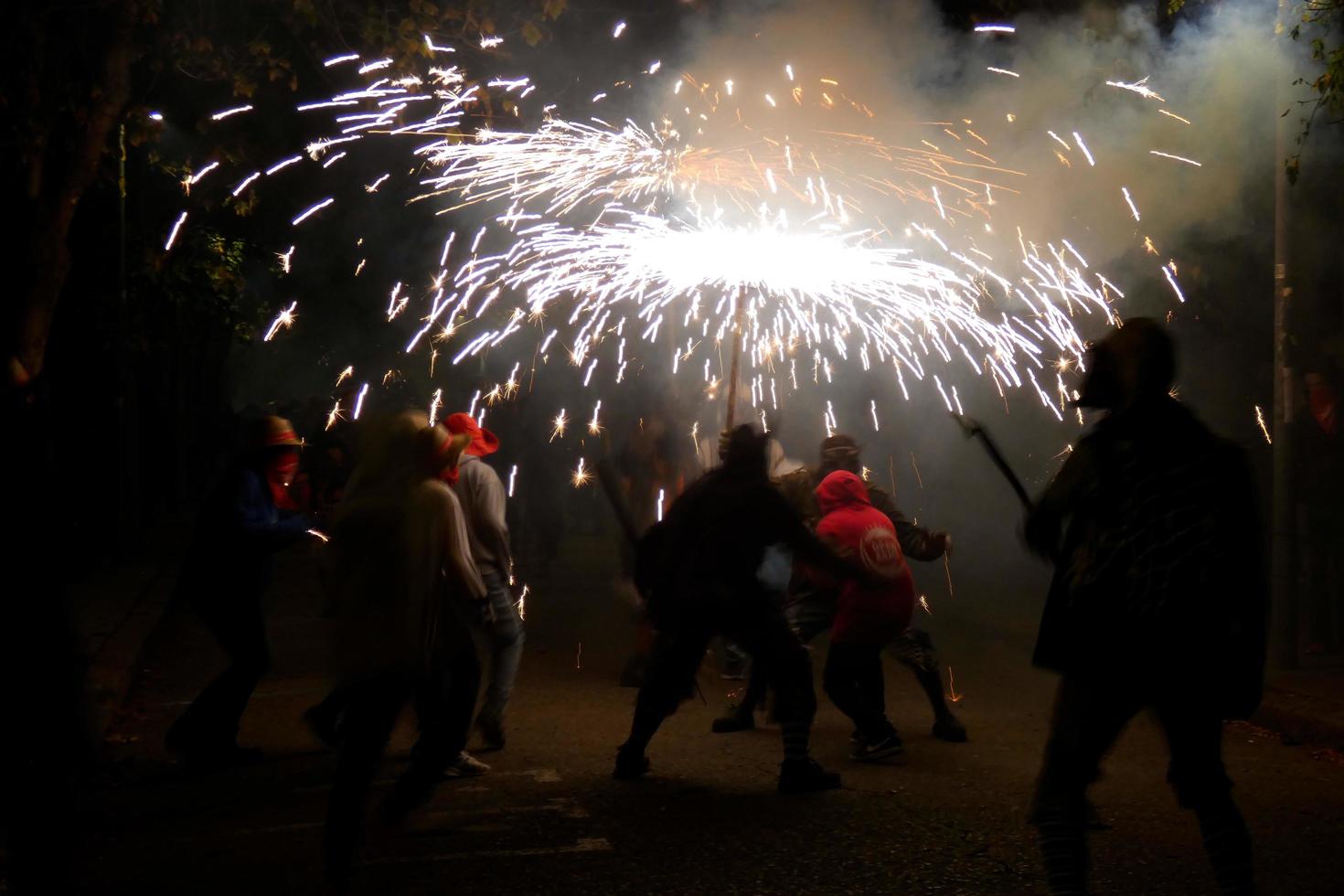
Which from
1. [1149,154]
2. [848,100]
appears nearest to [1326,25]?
[1149,154]

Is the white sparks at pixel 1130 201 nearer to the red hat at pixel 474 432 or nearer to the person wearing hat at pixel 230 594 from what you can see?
the red hat at pixel 474 432

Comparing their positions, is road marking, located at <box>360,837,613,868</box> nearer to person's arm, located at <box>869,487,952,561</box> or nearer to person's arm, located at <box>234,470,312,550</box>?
person's arm, located at <box>234,470,312,550</box>

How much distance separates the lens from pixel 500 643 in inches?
285

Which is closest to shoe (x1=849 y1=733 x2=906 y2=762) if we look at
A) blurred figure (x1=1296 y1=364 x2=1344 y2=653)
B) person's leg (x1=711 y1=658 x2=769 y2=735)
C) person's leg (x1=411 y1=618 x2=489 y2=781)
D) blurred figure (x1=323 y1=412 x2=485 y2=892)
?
person's leg (x1=711 y1=658 x2=769 y2=735)

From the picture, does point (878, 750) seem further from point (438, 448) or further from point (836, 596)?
point (438, 448)

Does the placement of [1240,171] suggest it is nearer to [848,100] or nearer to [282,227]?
[848,100]

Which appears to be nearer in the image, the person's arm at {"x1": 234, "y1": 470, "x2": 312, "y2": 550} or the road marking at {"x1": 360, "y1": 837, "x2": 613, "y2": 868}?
the road marking at {"x1": 360, "y1": 837, "x2": 613, "y2": 868}

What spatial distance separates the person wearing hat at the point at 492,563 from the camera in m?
7.20

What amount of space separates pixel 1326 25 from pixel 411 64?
260 inches

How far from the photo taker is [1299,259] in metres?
9.50

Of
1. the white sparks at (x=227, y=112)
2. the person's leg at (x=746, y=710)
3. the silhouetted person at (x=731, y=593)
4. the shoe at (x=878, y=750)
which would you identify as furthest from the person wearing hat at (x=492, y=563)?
the white sparks at (x=227, y=112)

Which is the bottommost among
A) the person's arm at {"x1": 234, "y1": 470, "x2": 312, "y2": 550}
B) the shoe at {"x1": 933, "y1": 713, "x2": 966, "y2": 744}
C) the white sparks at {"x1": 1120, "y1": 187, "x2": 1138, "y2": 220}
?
the shoe at {"x1": 933, "y1": 713, "x2": 966, "y2": 744}

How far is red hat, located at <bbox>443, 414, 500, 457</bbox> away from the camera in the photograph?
7.29m

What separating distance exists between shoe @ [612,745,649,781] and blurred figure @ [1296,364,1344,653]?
558 centimetres
